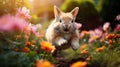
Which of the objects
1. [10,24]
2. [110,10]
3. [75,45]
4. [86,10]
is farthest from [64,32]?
[110,10]

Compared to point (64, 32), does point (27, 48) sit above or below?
below

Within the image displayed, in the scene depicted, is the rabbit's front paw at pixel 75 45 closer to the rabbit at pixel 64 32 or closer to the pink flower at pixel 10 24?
the rabbit at pixel 64 32

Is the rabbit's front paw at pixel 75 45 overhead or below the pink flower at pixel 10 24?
overhead

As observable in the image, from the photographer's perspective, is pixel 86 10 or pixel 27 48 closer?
pixel 27 48

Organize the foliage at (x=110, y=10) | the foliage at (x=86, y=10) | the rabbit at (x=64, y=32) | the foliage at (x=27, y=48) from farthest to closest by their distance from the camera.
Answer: the foliage at (x=110, y=10) < the foliage at (x=86, y=10) < the rabbit at (x=64, y=32) < the foliage at (x=27, y=48)

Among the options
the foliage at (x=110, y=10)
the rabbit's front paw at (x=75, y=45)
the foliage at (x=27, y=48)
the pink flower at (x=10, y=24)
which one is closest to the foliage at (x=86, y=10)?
the foliage at (x=110, y=10)

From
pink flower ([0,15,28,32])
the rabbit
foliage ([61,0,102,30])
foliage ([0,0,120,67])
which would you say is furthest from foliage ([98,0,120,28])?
pink flower ([0,15,28,32])

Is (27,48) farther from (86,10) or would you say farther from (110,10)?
(110,10)

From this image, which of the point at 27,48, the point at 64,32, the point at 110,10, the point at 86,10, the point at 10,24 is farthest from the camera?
the point at 110,10

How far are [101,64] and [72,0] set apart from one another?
854 cm

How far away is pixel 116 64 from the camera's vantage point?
20.2ft

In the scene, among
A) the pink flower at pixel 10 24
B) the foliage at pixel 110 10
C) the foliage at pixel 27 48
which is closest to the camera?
the pink flower at pixel 10 24

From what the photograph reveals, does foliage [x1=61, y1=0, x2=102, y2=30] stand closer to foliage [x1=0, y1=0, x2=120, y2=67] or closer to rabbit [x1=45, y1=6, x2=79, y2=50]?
foliage [x1=0, y1=0, x2=120, y2=67]

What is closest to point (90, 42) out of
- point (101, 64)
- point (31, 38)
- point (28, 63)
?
point (31, 38)
